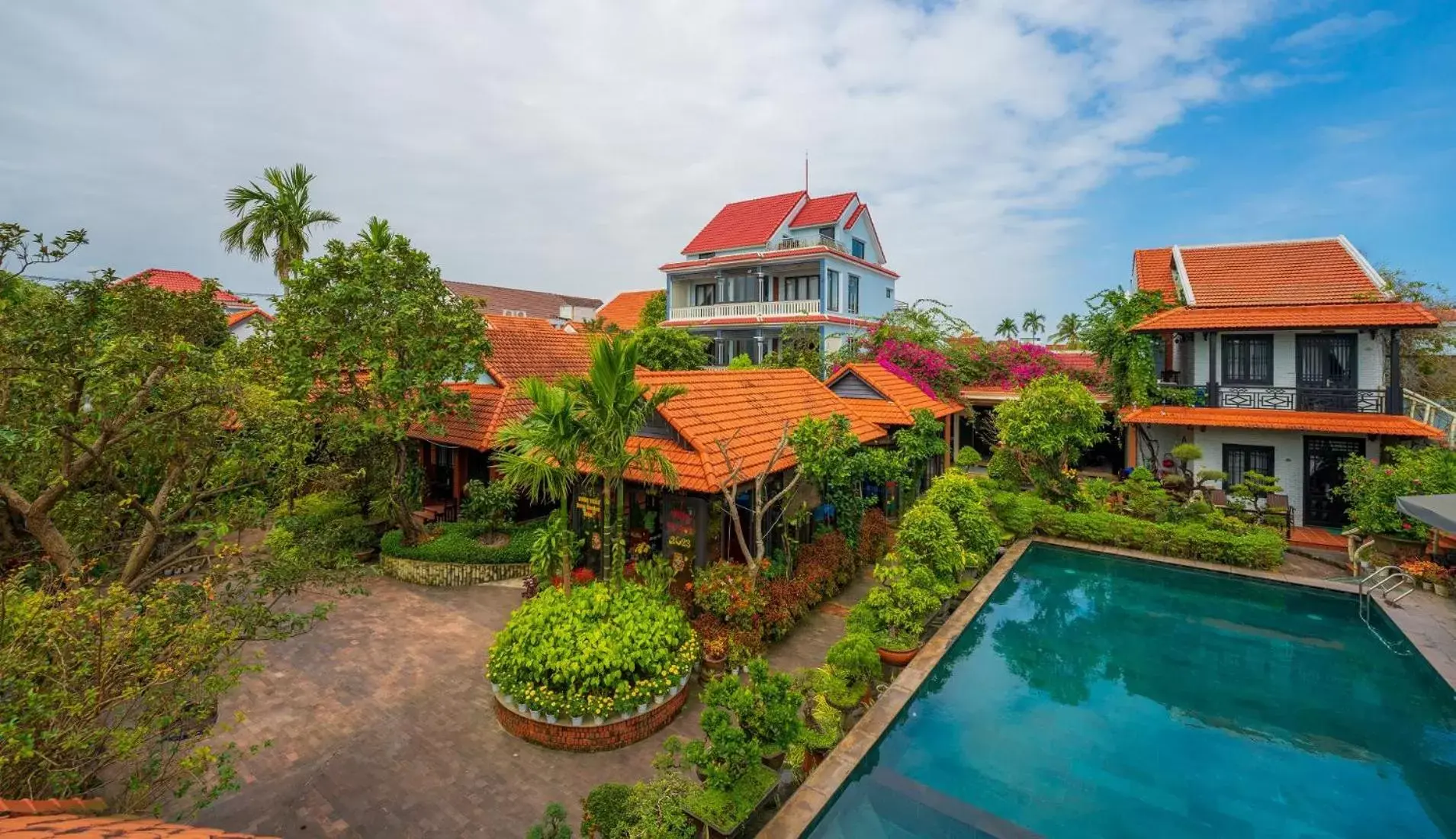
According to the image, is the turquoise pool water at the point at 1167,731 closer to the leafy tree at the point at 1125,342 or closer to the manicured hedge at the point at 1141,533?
the manicured hedge at the point at 1141,533

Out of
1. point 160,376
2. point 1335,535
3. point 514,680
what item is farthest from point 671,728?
point 1335,535

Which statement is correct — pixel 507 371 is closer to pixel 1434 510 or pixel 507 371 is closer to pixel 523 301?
pixel 1434 510

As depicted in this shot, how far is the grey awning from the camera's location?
8742mm

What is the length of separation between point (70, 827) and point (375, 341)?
11.3 meters

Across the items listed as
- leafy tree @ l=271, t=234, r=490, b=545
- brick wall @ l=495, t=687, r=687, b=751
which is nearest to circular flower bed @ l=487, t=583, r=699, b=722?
brick wall @ l=495, t=687, r=687, b=751

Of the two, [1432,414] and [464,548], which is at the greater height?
[1432,414]

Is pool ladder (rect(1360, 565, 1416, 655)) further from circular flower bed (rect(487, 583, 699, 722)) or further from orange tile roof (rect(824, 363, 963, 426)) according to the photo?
circular flower bed (rect(487, 583, 699, 722))

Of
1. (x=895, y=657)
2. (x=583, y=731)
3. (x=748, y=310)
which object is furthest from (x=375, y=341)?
(x=748, y=310)

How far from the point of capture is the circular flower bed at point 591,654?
24.6ft

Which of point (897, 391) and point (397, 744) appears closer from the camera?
point (397, 744)

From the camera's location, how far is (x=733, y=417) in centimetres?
1250

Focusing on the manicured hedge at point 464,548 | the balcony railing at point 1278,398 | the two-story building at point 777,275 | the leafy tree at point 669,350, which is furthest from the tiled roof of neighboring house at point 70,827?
the two-story building at point 777,275

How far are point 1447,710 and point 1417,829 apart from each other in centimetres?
352

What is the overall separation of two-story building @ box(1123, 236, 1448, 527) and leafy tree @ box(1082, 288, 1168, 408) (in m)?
0.50
